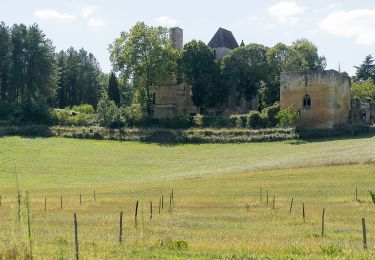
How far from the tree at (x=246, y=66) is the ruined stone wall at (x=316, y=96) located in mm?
8625

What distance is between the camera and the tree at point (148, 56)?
269 ft

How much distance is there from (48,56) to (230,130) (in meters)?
39.0

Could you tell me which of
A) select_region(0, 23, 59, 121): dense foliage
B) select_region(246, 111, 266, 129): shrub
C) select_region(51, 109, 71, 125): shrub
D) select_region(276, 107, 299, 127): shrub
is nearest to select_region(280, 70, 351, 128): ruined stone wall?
select_region(276, 107, 299, 127): shrub

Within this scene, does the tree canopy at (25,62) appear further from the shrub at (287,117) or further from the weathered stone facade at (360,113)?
the weathered stone facade at (360,113)

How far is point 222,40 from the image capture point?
306 ft

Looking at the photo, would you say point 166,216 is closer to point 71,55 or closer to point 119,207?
point 119,207

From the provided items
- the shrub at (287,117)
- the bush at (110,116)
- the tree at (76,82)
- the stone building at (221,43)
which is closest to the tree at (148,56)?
the bush at (110,116)

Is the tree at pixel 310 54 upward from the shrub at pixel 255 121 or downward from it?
upward

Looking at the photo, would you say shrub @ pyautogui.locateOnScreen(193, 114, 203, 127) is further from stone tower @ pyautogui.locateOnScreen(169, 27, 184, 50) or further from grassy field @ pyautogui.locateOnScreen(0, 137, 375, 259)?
stone tower @ pyautogui.locateOnScreen(169, 27, 184, 50)

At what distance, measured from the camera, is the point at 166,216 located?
25.2 meters

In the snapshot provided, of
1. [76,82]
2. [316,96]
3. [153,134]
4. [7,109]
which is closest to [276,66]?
[316,96]

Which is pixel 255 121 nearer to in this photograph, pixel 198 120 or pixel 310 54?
pixel 198 120

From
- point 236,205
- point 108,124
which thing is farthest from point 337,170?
point 108,124

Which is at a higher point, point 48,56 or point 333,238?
point 48,56
